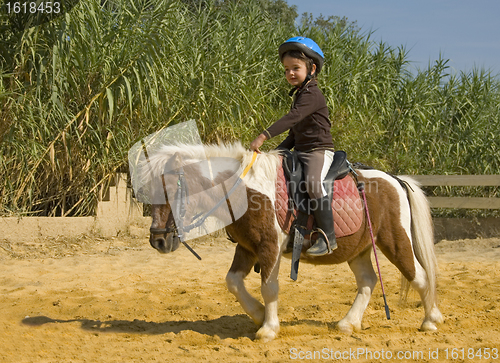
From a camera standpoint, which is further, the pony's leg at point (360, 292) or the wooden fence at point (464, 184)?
the wooden fence at point (464, 184)

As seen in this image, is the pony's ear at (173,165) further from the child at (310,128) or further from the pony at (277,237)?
the child at (310,128)

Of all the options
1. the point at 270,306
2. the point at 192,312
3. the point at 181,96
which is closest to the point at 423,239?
the point at 270,306

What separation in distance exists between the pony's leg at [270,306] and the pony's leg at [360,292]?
2.17 feet

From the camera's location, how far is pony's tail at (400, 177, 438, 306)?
4.34 metres

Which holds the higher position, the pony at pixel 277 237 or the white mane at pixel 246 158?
the white mane at pixel 246 158

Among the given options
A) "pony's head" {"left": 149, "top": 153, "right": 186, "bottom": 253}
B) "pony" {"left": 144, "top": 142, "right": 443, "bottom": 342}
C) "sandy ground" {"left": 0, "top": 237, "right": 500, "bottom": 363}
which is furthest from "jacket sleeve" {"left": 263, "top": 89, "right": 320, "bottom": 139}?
"sandy ground" {"left": 0, "top": 237, "right": 500, "bottom": 363}

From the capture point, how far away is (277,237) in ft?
12.6

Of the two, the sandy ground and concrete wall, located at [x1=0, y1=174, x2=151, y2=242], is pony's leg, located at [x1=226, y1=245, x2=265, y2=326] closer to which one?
the sandy ground

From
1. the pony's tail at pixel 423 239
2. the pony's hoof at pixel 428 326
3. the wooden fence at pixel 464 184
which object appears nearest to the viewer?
the pony's hoof at pixel 428 326

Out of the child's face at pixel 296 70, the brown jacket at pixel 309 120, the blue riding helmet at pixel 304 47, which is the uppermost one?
the blue riding helmet at pixel 304 47

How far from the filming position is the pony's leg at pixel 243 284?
3.98 meters

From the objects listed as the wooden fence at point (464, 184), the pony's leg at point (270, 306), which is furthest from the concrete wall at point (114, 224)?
the pony's leg at point (270, 306)

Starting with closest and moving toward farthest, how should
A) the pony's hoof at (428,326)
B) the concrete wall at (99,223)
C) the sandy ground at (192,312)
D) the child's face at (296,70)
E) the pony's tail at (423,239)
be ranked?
the sandy ground at (192,312)
the child's face at (296,70)
the pony's hoof at (428,326)
the pony's tail at (423,239)
the concrete wall at (99,223)

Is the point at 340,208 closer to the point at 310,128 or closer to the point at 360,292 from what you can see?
the point at 310,128
